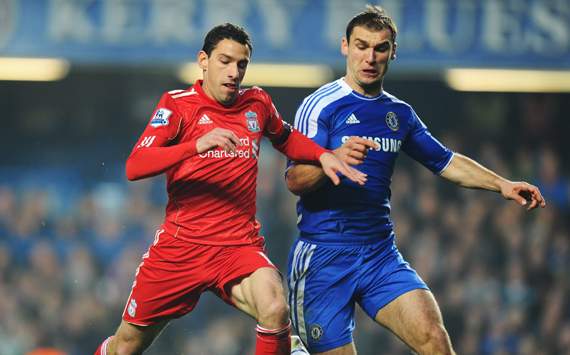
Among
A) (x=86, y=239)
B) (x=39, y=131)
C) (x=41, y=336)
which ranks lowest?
(x=41, y=336)

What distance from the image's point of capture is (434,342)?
5090mm

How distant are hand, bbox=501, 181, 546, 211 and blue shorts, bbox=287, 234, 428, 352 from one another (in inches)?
27.3

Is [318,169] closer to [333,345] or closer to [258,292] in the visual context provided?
[258,292]

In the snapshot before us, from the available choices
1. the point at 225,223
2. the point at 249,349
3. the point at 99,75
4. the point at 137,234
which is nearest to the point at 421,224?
the point at 249,349

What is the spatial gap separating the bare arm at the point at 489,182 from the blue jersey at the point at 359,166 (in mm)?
424

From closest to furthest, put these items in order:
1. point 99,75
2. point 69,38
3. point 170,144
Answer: point 170,144, point 69,38, point 99,75

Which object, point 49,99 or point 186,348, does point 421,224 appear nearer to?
point 186,348

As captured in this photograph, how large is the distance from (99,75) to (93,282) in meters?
2.42

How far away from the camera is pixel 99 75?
12.1 meters

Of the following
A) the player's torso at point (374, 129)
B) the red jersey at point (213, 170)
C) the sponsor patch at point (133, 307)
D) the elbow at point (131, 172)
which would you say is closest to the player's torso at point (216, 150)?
the red jersey at point (213, 170)

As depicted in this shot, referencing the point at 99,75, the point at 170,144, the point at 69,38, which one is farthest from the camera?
the point at 99,75

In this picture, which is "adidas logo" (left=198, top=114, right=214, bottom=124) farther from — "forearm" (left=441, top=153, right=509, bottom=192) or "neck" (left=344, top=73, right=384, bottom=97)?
"forearm" (left=441, top=153, right=509, bottom=192)

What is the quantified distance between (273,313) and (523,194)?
5.20 feet

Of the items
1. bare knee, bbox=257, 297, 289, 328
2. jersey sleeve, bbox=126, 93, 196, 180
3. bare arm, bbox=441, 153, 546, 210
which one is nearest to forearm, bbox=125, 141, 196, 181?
jersey sleeve, bbox=126, 93, 196, 180
